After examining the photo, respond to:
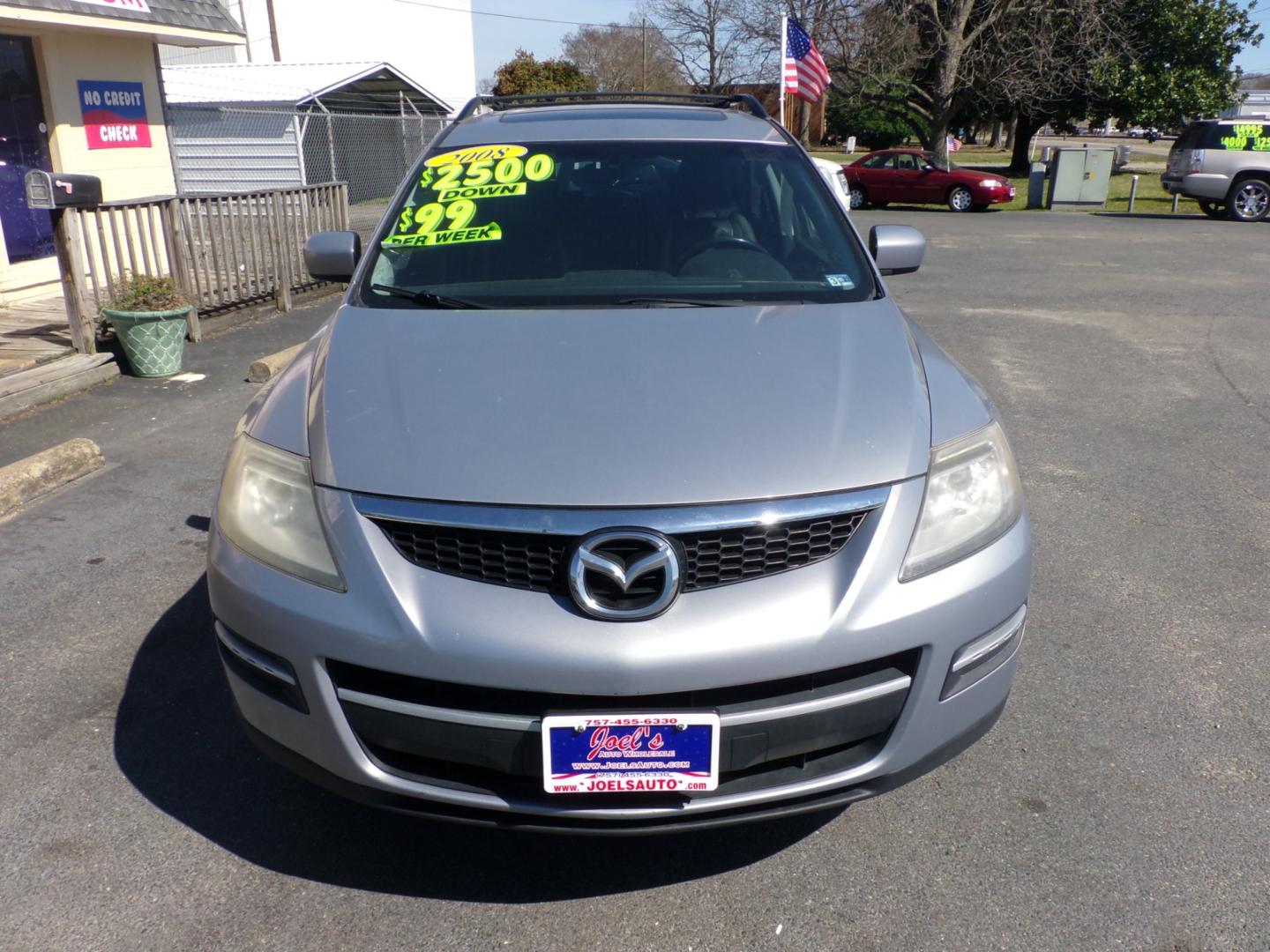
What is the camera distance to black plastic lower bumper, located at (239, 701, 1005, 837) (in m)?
2.23

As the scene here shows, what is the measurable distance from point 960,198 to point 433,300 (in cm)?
2270

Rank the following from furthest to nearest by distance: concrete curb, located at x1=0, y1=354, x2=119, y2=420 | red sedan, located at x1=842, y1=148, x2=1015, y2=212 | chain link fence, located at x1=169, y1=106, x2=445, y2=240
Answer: red sedan, located at x1=842, y1=148, x2=1015, y2=212, chain link fence, located at x1=169, y1=106, x2=445, y2=240, concrete curb, located at x1=0, y1=354, x2=119, y2=420

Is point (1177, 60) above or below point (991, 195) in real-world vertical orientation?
above

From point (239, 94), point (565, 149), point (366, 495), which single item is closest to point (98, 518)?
point (565, 149)

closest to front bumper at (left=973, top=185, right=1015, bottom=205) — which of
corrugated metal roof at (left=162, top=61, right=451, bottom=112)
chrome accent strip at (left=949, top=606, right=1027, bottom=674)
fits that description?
corrugated metal roof at (left=162, top=61, right=451, bottom=112)

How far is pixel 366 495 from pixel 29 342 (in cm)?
695

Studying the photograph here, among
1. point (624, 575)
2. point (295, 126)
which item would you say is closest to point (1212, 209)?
point (295, 126)

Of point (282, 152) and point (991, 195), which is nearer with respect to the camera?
point (282, 152)

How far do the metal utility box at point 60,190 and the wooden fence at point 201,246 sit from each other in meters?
0.29

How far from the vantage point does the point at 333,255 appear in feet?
12.5

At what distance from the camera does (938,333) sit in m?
9.41

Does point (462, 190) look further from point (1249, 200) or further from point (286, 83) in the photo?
point (286, 83)

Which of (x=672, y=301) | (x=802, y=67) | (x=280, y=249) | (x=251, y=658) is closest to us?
(x=251, y=658)

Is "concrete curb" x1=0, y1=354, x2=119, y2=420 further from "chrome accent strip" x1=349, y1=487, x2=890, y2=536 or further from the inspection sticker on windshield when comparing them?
the inspection sticker on windshield
